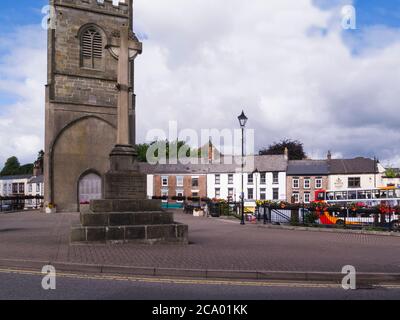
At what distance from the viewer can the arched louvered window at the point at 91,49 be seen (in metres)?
35.1

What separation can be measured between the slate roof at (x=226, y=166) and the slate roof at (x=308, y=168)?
1257 millimetres

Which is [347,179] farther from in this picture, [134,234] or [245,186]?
[134,234]

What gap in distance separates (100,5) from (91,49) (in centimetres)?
364

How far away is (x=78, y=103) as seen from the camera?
113 ft

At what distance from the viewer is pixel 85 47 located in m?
35.1

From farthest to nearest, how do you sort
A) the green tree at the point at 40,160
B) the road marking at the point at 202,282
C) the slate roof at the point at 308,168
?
the green tree at the point at 40,160 < the slate roof at the point at 308,168 < the road marking at the point at 202,282

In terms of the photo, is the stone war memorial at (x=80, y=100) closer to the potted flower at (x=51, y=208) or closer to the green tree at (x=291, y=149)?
the potted flower at (x=51, y=208)

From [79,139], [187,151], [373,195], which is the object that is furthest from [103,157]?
[187,151]

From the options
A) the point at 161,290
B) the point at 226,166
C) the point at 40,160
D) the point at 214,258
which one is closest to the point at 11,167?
the point at 40,160

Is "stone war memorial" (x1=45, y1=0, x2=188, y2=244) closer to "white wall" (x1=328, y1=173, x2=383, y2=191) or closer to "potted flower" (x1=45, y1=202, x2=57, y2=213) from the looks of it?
"potted flower" (x1=45, y1=202, x2=57, y2=213)

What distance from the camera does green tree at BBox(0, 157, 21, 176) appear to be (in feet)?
436

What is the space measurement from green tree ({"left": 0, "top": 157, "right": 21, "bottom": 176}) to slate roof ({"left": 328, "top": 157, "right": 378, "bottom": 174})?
9658cm

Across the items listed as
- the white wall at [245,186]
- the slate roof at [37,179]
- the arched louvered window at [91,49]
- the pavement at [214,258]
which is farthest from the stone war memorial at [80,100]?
the slate roof at [37,179]
